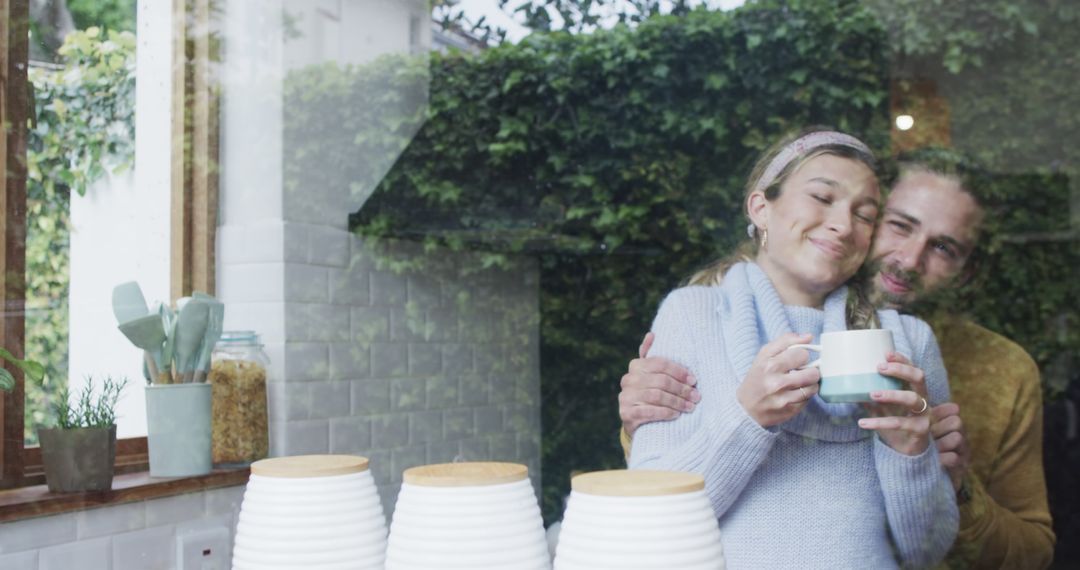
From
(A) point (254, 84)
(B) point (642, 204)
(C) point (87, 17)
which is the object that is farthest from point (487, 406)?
(C) point (87, 17)

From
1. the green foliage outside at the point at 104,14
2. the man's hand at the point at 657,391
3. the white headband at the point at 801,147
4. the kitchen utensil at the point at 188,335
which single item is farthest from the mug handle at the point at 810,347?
the green foliage outside at the point at 104,14

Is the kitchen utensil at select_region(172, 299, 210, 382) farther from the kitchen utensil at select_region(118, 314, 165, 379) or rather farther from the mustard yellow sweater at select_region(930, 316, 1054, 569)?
the mustard yellow sweater at select_region(930, 316, 1054, 569)

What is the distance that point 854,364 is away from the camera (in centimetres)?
78

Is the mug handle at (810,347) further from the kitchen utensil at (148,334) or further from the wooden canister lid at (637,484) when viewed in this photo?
the kitchen utensil at (148,334)

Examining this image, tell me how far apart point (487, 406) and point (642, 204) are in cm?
49

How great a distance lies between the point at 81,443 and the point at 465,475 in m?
0.80

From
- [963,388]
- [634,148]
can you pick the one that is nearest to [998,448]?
[963,388]

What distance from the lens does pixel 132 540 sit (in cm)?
127

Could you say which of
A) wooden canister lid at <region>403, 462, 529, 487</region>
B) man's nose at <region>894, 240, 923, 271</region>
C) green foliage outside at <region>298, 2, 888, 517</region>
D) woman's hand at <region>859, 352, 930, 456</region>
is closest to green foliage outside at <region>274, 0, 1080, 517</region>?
green foliage outside at <region>298, 2, 888, 517</region>

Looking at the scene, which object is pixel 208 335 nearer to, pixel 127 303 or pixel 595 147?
pixel 127 303

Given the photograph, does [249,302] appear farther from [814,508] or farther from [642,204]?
[814,508]

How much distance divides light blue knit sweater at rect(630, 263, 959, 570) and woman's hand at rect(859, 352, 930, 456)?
0.4 inches

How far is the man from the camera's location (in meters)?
0.99

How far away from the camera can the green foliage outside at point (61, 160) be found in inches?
47.7
